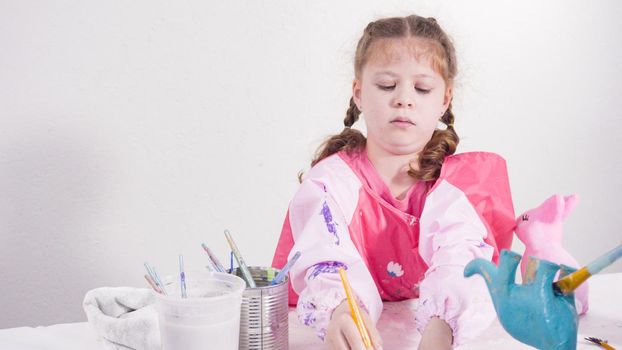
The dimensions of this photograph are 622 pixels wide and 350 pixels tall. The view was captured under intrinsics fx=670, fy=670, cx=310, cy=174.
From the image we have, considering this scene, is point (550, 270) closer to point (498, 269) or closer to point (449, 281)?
point (498, 269)

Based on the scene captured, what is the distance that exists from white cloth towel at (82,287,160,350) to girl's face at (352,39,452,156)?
1.45 feet

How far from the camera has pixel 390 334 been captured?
0.90 m

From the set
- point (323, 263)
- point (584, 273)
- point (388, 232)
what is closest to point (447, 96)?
point (388, 232)

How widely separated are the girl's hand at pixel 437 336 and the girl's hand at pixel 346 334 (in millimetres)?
60

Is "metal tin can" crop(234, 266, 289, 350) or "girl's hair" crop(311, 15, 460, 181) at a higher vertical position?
"girl's hair" crop(311, 15, 460, 181)

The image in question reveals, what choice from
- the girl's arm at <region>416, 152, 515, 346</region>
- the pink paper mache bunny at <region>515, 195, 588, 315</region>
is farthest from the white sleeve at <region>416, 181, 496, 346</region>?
the pink paper mache bunny at <region>515, 195, 588, 315</region>

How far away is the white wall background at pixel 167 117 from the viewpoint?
1345 mm

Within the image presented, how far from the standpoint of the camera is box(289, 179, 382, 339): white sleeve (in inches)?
33.3

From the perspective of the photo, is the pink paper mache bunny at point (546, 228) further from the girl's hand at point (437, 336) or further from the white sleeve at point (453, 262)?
the girl's hand at point (437, 336)

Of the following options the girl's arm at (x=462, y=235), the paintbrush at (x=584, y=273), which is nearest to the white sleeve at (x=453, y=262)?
the girl's arm at (x=462, y=235)

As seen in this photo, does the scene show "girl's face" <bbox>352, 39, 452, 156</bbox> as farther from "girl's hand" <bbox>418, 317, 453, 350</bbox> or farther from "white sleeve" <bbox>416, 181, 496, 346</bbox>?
"girl's hand" <bbox>418, 317, 453, 350</bbox>

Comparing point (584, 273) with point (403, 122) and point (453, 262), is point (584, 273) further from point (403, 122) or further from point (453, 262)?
point (403, 122)

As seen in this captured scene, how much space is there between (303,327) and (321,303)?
0.11 m

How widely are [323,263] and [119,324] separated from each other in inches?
10.7
